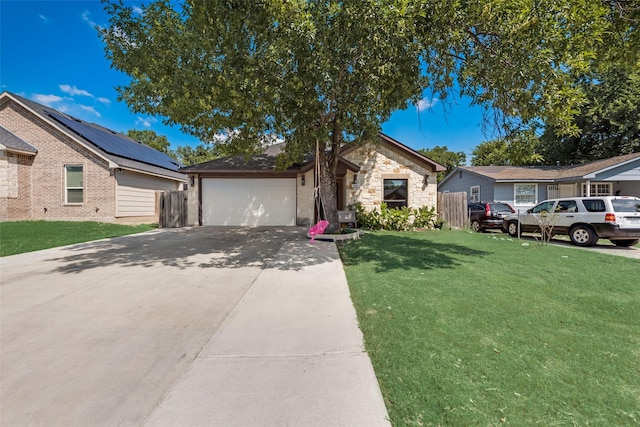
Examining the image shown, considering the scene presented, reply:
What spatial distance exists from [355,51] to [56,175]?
51.0ft

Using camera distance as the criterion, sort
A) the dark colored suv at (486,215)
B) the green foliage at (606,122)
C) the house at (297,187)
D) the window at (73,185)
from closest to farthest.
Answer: the dark colored suv at (486,215) < the house at (297,187) < the window at (73,185) < the green foliage at (606,122)

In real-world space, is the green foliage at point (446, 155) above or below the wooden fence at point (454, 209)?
above

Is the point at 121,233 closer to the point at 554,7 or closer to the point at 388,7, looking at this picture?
the point at 388,7

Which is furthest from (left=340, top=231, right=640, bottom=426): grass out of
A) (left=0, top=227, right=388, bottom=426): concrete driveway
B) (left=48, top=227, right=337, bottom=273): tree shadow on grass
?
(left=48, top=227, right=337, bottom=273): tree shadow on grass

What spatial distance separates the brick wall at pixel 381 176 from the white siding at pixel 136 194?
11.0 meters

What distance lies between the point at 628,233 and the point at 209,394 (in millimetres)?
11600

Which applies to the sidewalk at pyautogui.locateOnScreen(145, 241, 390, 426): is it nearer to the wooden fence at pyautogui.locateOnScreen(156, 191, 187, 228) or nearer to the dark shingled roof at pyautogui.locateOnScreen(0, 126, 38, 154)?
the wooden fence at pyautogui.locateOnScreen(156, 191, 187, 228)

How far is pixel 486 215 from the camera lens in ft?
43.2

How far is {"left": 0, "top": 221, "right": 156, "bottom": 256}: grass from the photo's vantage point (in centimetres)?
822

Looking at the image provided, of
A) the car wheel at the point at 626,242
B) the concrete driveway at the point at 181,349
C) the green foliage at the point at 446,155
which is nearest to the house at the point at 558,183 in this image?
the car wheel at the point at 626,242

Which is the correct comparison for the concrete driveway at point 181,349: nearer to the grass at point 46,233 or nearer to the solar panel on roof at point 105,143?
the grass at point 46,233

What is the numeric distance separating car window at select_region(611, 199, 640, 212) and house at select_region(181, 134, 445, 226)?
608 centimetres

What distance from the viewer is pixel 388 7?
5043mm

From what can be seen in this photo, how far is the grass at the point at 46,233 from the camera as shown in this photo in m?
8.22
